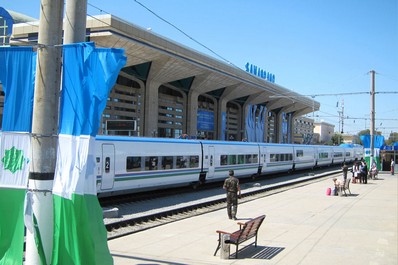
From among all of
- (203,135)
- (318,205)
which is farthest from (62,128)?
(203,135)

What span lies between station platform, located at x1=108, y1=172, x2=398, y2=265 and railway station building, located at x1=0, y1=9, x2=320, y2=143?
14590 millimetres

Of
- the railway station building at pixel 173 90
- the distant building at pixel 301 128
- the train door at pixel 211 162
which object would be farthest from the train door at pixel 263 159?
the distant building at pixel 301 128

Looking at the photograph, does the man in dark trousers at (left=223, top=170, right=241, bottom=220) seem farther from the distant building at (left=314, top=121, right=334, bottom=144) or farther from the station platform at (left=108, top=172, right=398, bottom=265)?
the distant building at (left=314, top=121, right=334, bottom=144)

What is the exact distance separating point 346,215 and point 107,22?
21807mm

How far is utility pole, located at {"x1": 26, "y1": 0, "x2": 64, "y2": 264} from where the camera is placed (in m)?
6.08

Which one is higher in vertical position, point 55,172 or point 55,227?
point 55,172

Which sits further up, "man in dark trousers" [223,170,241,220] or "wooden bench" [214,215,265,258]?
"man in dark trousers" [223,170,241,220]

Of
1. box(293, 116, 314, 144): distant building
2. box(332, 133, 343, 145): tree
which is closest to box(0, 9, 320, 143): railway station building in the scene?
box(332, 133, 343, 145): tree

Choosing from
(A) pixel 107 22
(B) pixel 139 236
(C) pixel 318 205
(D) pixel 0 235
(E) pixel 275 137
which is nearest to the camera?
(D) pixel 0 235

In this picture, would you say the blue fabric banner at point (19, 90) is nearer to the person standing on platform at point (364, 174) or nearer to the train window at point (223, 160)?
the train window at point (223, 160)

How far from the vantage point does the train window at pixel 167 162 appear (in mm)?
20297

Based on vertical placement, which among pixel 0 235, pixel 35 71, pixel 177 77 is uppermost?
pixel 177 77

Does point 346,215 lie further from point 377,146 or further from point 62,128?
point 377,146

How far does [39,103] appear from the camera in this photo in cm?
605
